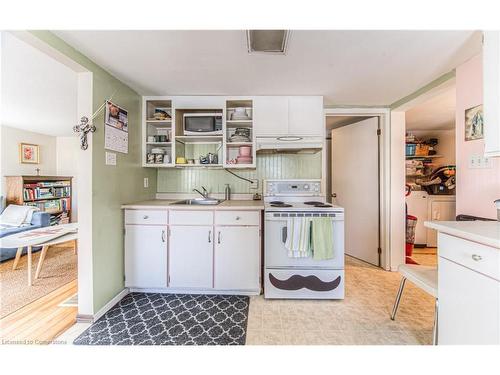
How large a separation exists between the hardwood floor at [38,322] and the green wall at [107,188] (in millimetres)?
287

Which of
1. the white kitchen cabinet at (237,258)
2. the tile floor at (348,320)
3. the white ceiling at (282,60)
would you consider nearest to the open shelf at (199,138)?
the white ceiling at (282,60)

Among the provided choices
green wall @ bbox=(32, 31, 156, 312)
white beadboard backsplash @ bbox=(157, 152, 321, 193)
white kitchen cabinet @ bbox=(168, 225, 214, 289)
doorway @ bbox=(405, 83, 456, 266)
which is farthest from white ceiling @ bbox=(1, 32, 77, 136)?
doorway @ bbox=(405, 83, 456, 266)

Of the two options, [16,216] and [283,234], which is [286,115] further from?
[16,216]

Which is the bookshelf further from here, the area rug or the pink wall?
the pink wall

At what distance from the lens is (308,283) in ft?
6.90

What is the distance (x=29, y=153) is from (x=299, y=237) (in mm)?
5529

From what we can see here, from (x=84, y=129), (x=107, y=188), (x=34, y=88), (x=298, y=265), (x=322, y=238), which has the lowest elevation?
(x=298, y=265)

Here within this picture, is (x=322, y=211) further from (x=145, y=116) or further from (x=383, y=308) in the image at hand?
(x=145, y=116)

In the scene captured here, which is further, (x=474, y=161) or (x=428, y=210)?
(x=428, y=210)

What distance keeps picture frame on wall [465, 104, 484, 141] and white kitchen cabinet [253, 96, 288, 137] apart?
5.01ft

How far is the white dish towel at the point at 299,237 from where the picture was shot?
2.04 m

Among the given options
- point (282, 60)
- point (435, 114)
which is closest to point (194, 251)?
point (282, 60)

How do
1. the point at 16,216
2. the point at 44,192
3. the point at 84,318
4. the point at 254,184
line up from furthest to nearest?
the point at 44,192 < the point at 16,216 < the point at 254,184 < the point at 84,318
